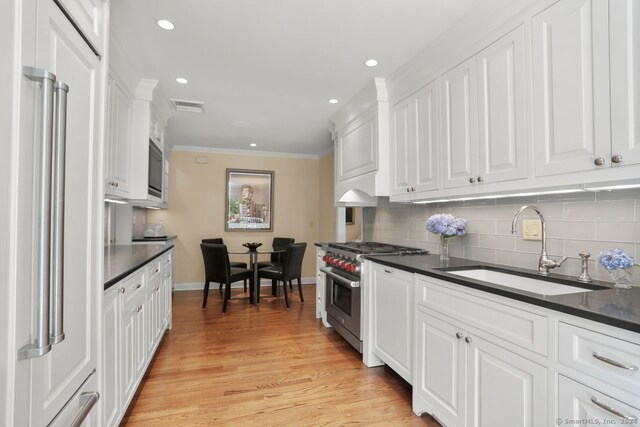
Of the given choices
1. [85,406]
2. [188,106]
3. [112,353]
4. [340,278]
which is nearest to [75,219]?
[85,406]

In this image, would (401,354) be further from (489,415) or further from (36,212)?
(36,212)

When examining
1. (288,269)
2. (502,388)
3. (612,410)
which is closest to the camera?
(612,410)

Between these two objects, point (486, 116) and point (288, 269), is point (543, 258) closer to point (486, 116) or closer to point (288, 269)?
point (486, 116)

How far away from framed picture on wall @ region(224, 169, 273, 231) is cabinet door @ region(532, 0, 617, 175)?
4737mm

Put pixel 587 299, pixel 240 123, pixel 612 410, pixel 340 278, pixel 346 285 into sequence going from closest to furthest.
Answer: pixel 612 410 → pixel 587 299 → pixel 346 285 → pixel 340 278 → pixel 240 123

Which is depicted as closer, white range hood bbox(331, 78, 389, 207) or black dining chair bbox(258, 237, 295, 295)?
white range hood bbox(331, 78, 389, 207)

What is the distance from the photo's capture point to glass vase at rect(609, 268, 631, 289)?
1401 millimetres

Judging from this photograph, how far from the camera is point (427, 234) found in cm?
288

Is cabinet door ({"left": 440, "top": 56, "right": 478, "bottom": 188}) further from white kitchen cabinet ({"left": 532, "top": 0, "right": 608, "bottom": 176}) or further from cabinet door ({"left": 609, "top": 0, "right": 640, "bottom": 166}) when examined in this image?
cabinet door ({"left": 609, "top": 0, "right": 640, "bottom": 166})

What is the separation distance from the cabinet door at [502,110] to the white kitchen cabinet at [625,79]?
0.40 metres

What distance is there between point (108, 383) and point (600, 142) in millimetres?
2461

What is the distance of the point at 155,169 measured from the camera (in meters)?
3.32

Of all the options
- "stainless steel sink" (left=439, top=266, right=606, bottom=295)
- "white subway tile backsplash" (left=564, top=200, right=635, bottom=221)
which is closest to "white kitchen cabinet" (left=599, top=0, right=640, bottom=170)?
"white subway tile backsplash" (left=564, top=200, right=635, bottom=221)

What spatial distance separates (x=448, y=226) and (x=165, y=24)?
7.49ft
